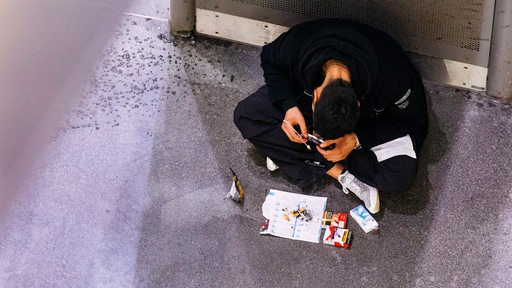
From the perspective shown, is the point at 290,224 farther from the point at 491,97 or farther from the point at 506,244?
the point at 491,97

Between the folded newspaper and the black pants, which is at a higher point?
the black pants

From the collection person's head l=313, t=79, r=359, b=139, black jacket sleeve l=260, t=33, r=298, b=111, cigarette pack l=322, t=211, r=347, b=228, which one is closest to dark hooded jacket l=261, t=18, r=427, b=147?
black jacket sleeve l=260, t=33, r=298, b=111

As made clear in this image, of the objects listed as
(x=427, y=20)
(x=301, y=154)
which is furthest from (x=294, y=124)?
(x=427, y=20)

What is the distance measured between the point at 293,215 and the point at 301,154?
20 cm

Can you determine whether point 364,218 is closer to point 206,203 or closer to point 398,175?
point 398,175

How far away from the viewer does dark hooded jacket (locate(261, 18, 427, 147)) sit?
2.11 metres

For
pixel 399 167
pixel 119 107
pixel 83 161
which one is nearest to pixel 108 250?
pixel 83 161

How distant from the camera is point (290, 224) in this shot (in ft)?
7.50

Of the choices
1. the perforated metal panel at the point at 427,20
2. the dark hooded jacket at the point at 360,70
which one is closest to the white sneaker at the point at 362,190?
the dark hooded jacket at the point at 360,70

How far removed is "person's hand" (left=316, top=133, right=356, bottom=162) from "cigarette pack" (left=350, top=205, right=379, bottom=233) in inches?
7.0

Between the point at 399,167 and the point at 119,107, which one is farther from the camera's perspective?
the point at 119,107

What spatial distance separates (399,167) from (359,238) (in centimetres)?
26

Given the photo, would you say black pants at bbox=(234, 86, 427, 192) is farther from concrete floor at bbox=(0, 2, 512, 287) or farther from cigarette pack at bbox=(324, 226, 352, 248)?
cigarette pack at bbox=(324, 226, 352, 248)

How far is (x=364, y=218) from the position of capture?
2.27 meters
